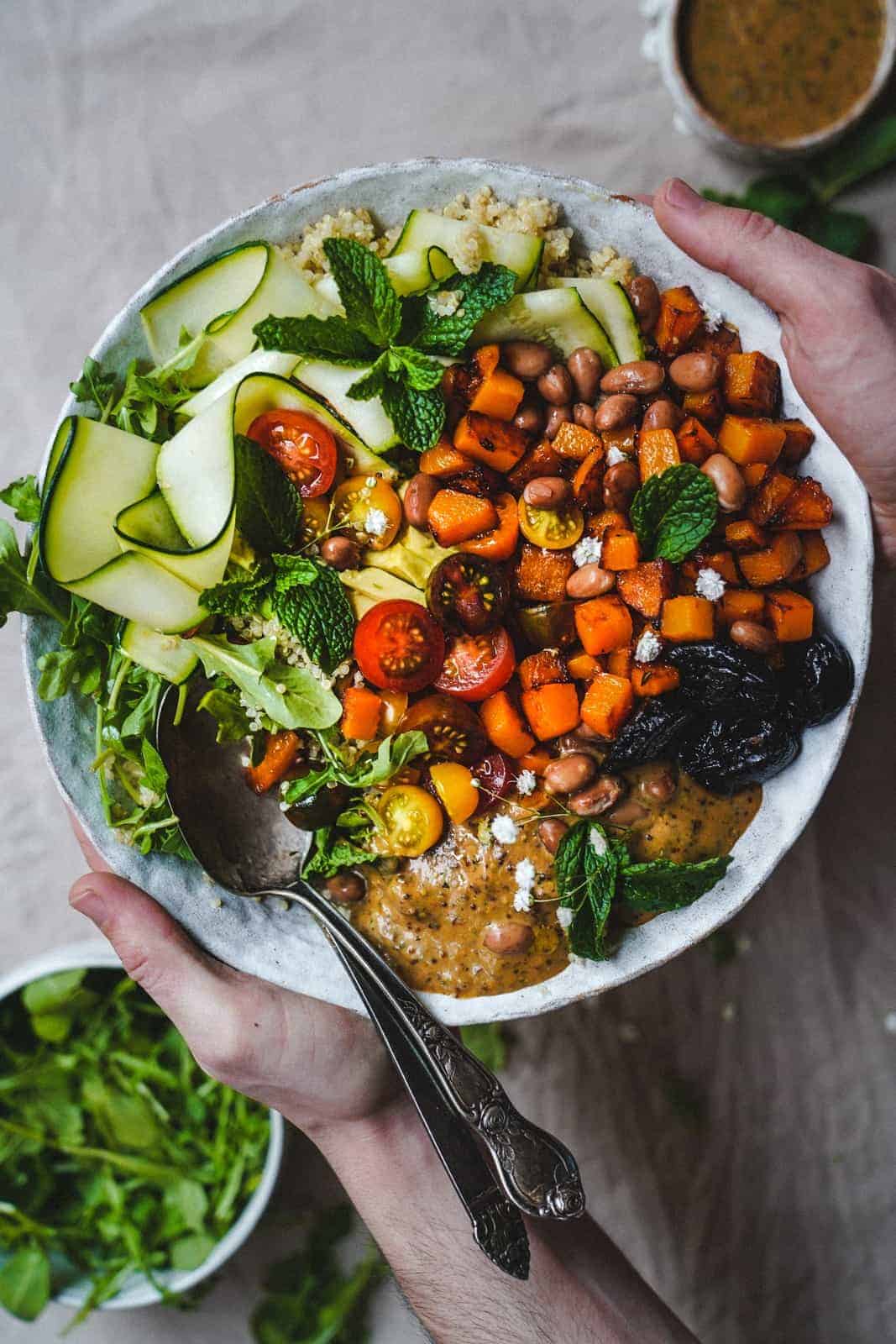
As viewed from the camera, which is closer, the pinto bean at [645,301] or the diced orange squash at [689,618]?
the diced orange squash at [689,618]

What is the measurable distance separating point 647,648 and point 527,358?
606 millimetres

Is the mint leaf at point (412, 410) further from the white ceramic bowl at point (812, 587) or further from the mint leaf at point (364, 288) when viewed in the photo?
the white ceramic bowl at point (812, 587)

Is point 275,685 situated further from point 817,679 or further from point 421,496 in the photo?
point 817,679

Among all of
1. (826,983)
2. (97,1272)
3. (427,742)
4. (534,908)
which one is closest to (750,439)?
(427,742)

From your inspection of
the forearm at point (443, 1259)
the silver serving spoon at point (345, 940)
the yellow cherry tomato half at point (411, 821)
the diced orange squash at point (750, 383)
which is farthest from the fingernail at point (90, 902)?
the diced orange squash at point (750, 383)

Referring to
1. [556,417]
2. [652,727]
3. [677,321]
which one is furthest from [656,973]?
[677,321]

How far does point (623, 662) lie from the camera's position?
2.13m

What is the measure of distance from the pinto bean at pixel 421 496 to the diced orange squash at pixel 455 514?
0.01 metres

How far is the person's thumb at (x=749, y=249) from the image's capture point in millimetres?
2145

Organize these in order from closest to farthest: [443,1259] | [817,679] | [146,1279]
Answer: [817,679]
[443,1259]
[146,1279]

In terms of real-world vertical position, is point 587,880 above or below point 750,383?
below

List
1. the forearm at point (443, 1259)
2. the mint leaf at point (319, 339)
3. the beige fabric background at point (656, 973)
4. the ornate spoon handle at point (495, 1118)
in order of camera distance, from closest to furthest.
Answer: the mint leaf at point (319, 339) → the ornate spoon handle at point (495, 1118) → the forearm at point (443, 1259) → the beige fabric background at point (656, 973)

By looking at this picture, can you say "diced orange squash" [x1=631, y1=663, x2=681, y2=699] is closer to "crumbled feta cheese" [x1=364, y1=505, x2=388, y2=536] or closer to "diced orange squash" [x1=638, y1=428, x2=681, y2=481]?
"diced orange squash" [x1=638, y1=428, x2=681, y2=481]

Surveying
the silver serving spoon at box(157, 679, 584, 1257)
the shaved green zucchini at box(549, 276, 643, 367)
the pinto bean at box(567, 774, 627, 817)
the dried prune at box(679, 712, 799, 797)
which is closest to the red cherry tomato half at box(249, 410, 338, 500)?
the silver serving spoon at box(157, 679, 584, 1257)
